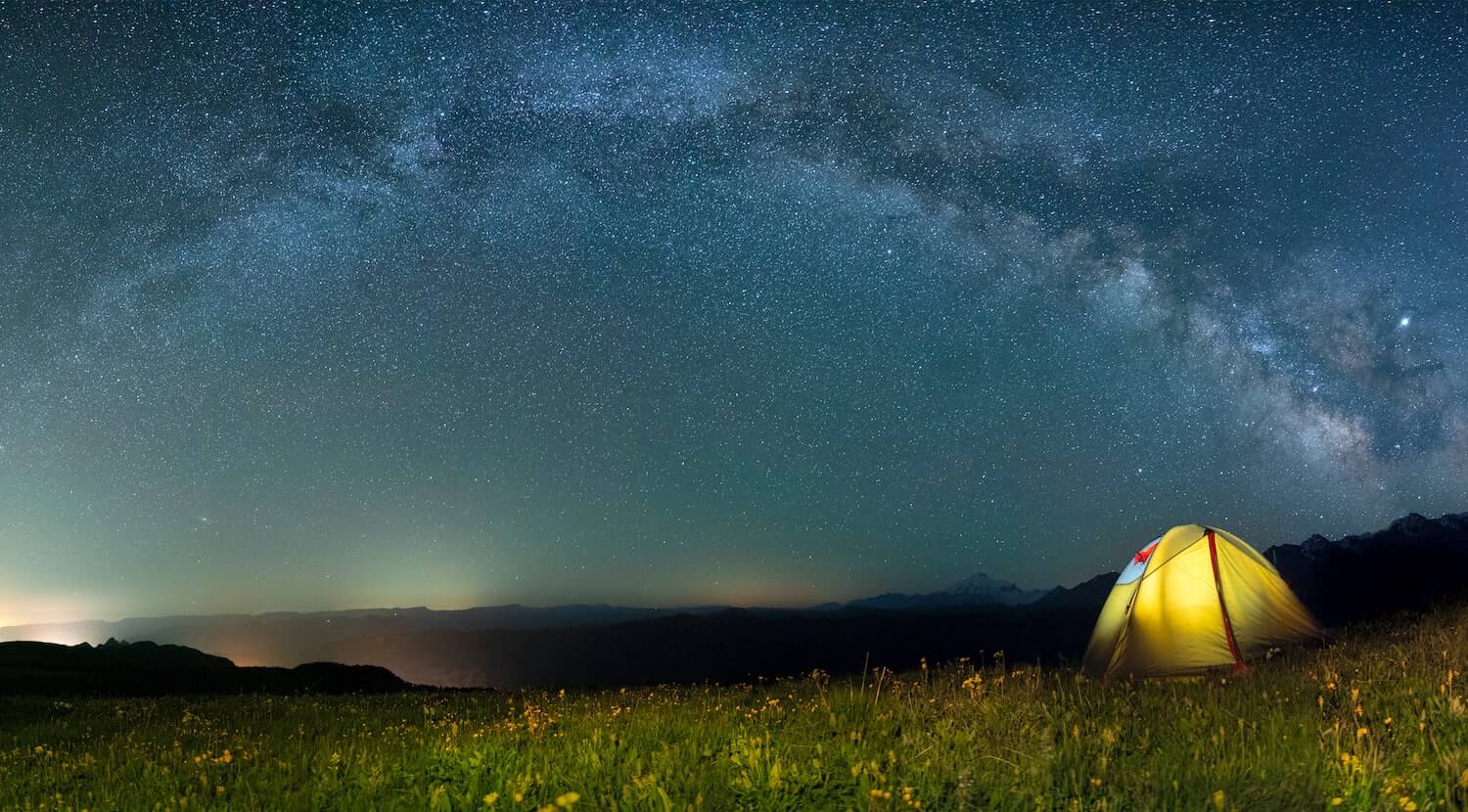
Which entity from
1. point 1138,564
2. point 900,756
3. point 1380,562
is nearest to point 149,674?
point 1138,564

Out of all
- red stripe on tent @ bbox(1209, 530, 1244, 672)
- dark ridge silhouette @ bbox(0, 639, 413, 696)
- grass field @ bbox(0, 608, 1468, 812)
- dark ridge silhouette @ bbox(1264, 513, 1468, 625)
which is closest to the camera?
grass field @ bbox(0, 608, 1468, 812)

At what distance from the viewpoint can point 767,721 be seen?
741cm

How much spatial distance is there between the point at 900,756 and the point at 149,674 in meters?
42.0

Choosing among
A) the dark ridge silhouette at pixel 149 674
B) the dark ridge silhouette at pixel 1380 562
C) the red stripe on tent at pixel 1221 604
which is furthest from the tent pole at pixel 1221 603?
the dark ridge silhouette at pixel 1380 562

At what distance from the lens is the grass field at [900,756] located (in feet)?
15.7

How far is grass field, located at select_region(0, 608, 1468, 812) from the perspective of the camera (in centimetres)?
478

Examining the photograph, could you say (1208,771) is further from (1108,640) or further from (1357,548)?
(1357,548)

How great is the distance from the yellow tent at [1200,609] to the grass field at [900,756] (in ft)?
16.5

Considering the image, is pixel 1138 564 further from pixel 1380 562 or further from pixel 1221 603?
pixel 1380 562

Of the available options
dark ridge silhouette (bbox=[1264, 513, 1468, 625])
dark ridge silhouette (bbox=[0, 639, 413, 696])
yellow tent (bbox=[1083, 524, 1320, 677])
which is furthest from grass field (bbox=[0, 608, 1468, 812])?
dark ridge silhouette (bbox=[1264, 513, 1468, 625])

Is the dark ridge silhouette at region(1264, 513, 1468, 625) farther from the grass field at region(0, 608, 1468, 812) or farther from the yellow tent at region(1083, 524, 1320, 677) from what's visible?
the grass field at region(0, 608, 1468, 812)

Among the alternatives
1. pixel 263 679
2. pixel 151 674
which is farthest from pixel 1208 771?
pixel 151 674

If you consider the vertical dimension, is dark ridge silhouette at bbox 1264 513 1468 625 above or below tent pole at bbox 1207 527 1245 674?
below

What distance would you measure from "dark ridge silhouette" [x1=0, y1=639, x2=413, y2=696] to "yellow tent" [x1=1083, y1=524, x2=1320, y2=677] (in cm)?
2109
